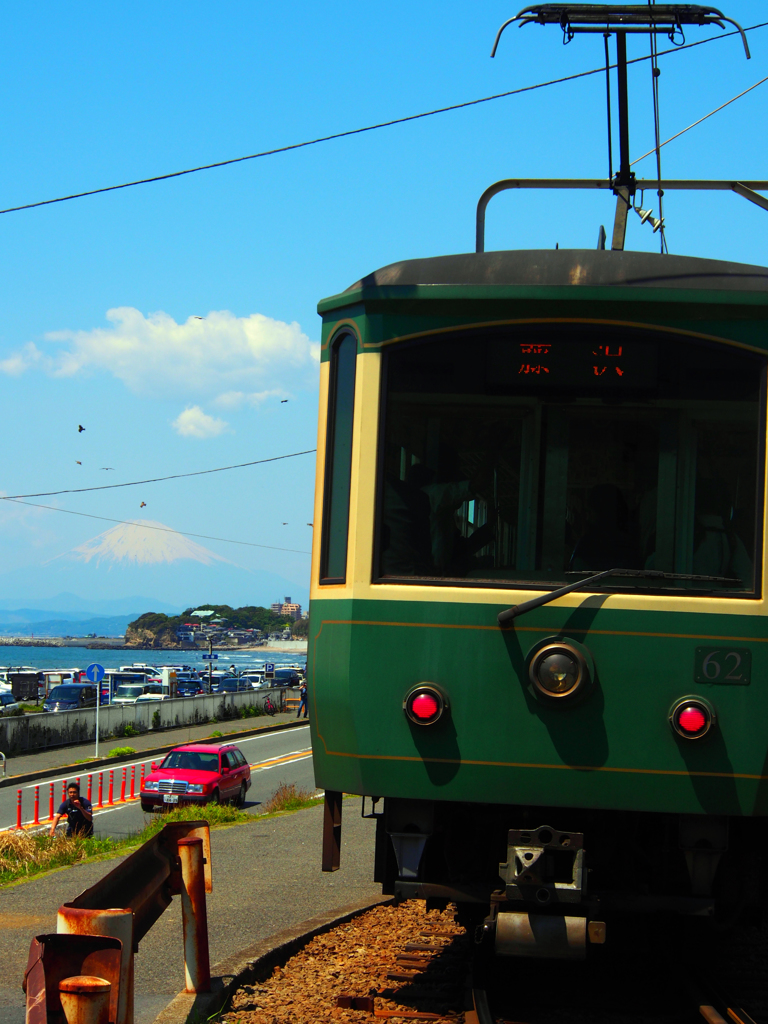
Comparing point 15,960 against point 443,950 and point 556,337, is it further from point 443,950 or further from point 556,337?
point 556,337

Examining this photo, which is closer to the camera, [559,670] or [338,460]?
[559,670]

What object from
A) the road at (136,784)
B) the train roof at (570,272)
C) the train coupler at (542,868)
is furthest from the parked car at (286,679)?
the train coupler at (542,868)

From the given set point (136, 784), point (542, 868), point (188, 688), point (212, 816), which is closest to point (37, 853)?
point (212, 816)

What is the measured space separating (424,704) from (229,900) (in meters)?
6.05

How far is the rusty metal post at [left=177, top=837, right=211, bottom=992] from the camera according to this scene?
6.73 m

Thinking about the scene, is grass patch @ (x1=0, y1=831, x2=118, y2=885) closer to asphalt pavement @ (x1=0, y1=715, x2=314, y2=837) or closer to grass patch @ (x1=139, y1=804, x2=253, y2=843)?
grass patch @ (x1=139, y1=804, x2=253, y2=843)

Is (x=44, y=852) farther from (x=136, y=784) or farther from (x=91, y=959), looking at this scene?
(x=136, y=784)

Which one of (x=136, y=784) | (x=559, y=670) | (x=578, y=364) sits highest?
(x=578, y=364)

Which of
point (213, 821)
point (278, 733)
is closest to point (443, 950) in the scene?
point (213, 821)

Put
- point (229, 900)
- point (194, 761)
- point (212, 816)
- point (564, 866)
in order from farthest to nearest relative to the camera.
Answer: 1. point (194, 761)
2. point (212, 816)
3. point (229, 900)
4. point (564, 866)

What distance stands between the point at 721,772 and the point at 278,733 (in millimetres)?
39947

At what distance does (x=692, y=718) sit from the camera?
522cm

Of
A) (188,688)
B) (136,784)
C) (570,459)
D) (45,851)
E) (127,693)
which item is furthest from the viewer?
(188,688)

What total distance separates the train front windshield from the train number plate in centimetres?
30
